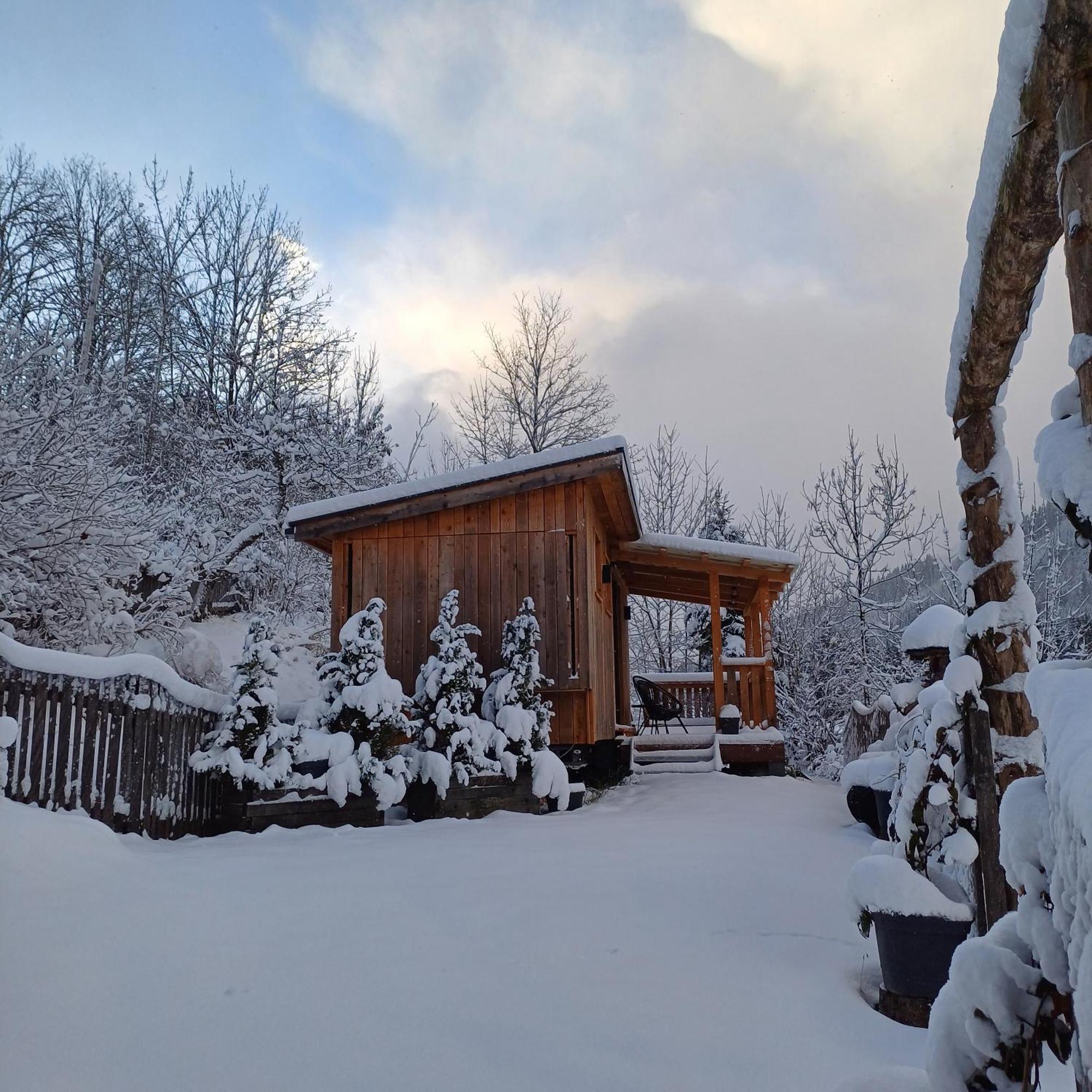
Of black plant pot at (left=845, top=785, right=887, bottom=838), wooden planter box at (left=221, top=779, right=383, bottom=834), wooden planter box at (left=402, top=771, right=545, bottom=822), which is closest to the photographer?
wooden planter box at (left=221, top=779, right=383, bottom=834)

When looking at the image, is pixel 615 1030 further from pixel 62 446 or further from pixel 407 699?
pixel 62 446

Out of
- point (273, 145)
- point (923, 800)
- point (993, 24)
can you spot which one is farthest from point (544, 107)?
point (923, 800)

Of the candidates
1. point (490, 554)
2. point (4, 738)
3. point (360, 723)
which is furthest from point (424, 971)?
point (490, 554)

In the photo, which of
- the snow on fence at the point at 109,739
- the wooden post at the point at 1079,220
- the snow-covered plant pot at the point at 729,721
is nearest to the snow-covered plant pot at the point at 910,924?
the wooden post at the point at 1079,220

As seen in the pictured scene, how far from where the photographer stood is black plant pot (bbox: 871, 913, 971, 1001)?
9.68ft

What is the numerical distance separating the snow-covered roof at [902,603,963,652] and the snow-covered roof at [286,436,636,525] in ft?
15.9

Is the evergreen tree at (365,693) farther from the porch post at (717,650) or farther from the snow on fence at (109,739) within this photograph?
the porch post at (717,650)

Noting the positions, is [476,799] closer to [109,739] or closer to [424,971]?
[109,739]

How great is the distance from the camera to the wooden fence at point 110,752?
5.28 metres

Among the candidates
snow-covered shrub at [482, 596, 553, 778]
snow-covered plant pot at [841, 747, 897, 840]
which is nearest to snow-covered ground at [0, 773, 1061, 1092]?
snow-covered plant pot at [841, 747, 897, 840]

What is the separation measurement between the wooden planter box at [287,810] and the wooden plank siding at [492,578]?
235cm

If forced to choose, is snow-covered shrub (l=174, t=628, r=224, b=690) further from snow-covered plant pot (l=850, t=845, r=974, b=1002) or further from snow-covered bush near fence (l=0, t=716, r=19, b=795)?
snow-covered plant pot (l=850, t=845, r=974, b=1002)

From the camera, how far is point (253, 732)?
672cm

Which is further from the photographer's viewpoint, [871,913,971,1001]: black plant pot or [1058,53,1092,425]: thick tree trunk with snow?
[871,913,971,1001]: black plant pot
